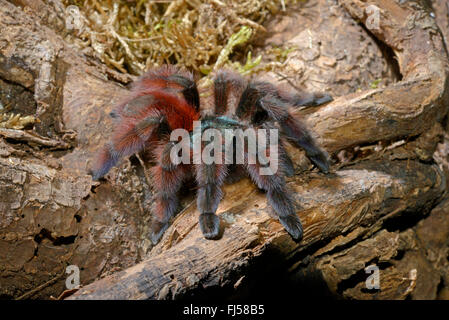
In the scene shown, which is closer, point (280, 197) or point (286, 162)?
point (280, 197)

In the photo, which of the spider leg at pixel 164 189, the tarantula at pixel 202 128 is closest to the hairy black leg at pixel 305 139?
the tarantula at pixel 202 128

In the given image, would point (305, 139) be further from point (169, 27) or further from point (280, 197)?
point (169, 27)

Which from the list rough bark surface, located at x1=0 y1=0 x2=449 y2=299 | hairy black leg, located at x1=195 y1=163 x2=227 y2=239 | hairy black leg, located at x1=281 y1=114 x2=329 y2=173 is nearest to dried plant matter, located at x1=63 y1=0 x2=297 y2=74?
rough bark surface, located at x1=0 y1=0 x2=449 y2=299

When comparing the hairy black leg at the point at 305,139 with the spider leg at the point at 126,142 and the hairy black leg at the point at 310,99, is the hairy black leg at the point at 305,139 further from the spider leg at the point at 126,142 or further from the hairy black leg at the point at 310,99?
the spider leg at the point at 126,142

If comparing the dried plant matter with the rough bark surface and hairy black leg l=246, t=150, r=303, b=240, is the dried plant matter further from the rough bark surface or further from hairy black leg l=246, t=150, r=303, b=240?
hairy black leg l=246, t=150, r=303, b=240

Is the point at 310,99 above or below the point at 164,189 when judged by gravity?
above

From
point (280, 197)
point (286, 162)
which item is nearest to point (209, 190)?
point (280, 197)
